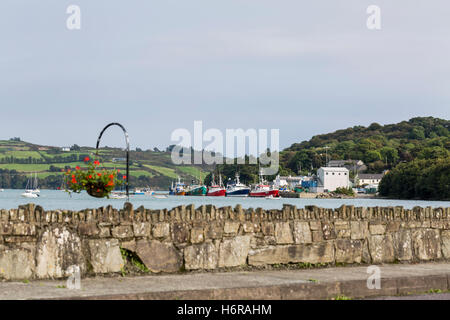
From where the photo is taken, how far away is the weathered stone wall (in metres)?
10.6

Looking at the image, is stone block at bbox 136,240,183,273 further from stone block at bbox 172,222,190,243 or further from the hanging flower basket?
the hanging flower basket

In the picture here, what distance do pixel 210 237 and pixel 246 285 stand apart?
190 centimetres

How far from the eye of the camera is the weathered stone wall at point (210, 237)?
1058 centimetres

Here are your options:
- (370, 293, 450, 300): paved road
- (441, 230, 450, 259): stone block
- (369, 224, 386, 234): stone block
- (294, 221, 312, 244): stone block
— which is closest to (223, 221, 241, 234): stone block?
(294, 221, 312, 244): stone block

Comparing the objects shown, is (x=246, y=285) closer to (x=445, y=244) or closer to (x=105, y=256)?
(x=105, y=256)

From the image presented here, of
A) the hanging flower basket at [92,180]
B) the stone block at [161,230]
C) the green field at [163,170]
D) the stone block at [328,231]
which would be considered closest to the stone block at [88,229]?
the stone block at [161,230]

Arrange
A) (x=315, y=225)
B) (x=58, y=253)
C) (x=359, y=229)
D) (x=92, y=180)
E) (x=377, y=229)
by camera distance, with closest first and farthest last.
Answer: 1. (x=58, y=253)
2. (x=92, y=180)
3. (x=315, y=225)
4. (x=359, y=229)
5. (x=377, y=229)

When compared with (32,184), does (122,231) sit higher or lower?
higher

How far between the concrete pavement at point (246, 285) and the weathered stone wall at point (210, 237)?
1.12 feet

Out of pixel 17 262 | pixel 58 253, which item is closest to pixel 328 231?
pixel 58 253

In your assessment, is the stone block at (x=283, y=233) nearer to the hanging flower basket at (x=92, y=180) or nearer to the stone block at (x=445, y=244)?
the hanging flower basket at (x=92, y=180)

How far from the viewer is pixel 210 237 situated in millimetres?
11938

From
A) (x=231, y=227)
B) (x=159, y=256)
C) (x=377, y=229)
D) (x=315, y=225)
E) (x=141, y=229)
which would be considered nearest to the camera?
(x=141, y=229)
